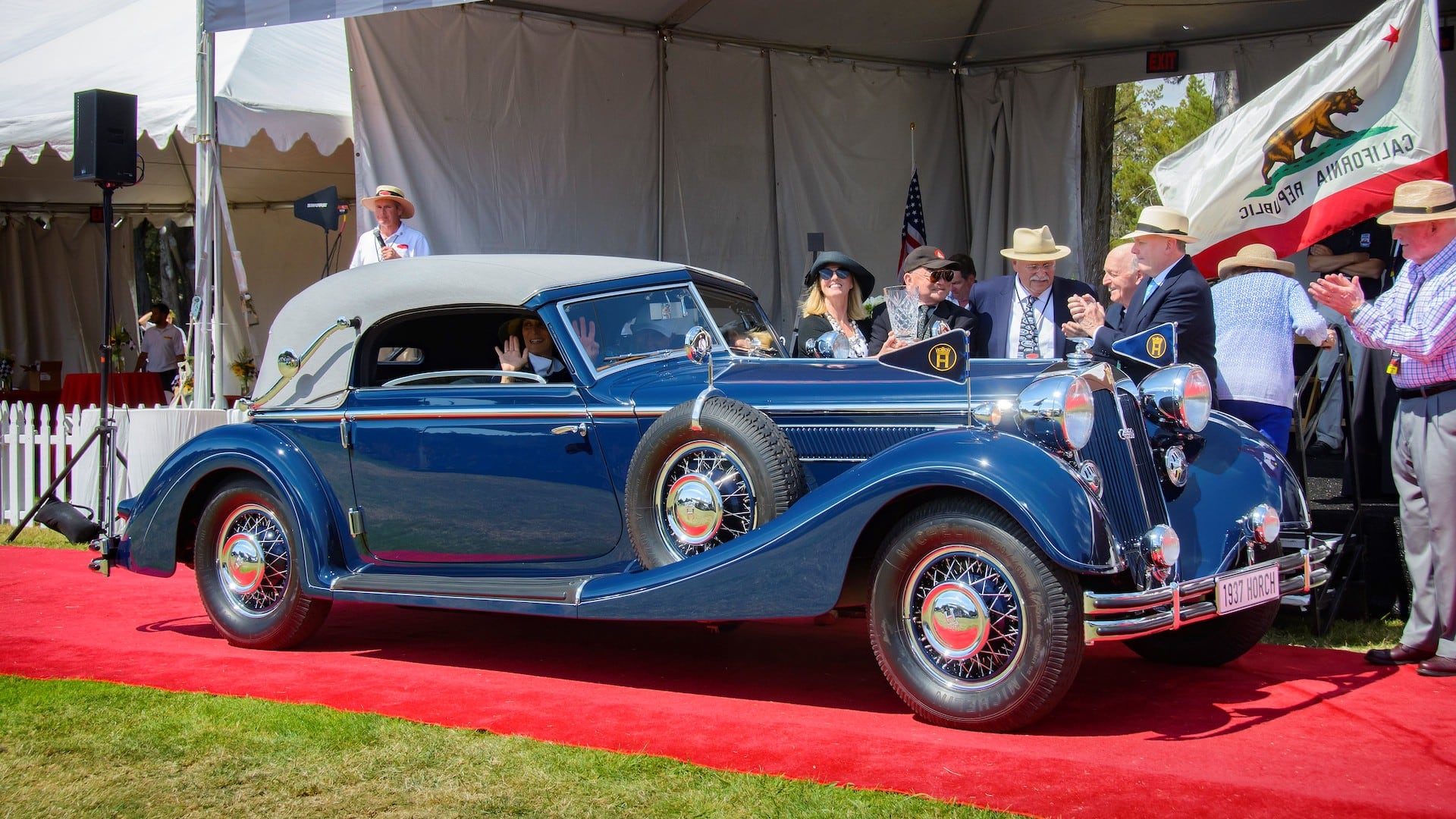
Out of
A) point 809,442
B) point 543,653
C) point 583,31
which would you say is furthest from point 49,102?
point 809,442

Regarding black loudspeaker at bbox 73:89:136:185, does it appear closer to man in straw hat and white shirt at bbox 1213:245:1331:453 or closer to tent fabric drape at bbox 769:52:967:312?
tent fabric drape at bbox 769:52:967:312

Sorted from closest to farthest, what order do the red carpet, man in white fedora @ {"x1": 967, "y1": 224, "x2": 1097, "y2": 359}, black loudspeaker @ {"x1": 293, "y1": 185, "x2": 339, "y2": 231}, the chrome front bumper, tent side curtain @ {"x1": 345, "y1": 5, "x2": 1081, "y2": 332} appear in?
the red carpet, the chrome front bumper, man in white fedora @ {"x1": 967, "y1": 224, "x2": 1097, "y2": 359}, tent side curtain @ {"x1": 345, "y1": 5, "x2": 1081, "y2": 332}, black loudspeaker @ {"x1": 293, "y1": 185, "x2": 339, "y2": 231}

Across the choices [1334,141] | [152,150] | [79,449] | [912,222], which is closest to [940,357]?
[1334,141]

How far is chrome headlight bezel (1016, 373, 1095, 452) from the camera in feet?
12.7

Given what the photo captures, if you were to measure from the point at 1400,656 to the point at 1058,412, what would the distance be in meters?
2.06

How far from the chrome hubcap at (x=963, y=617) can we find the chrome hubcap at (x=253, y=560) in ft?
9.66

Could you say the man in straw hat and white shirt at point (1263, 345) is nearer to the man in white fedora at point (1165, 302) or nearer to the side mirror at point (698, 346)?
the man in white fedora at point (1165, 302)

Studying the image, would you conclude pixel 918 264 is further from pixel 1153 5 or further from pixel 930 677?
pixel 1153 5

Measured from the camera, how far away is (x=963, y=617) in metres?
3.78

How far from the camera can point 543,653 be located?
17.5ft

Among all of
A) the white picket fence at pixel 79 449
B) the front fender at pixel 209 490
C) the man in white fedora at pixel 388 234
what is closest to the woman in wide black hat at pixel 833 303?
the front fender at pixel 209 490

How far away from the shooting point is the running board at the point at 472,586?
4.59 metres

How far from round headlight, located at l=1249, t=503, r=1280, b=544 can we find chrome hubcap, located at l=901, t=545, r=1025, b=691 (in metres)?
1.12

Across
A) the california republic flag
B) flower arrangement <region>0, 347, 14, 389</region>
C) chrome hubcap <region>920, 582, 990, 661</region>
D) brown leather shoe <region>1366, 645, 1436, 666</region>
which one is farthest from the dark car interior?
flower arrangement <region>0, 347, 14, 389</region>
